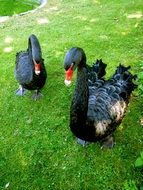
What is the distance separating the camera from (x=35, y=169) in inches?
227

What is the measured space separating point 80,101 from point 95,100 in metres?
0.68

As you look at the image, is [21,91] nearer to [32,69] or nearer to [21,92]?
[21,92]

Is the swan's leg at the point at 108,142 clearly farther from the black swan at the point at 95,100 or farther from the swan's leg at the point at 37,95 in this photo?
the swan's leg at the point at 37,95

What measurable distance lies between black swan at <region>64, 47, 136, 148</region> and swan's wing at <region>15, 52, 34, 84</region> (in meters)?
1.16

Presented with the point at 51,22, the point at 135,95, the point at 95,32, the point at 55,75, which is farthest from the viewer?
the point at 51,22

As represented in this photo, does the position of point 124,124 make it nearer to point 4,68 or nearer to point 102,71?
point 102,71

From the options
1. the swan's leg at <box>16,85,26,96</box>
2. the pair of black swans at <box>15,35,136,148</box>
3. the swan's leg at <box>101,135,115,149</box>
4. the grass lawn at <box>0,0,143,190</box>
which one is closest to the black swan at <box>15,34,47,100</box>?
the pair of black swans at <box>15,35,136,148</box>

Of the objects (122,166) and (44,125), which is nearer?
(122,166)

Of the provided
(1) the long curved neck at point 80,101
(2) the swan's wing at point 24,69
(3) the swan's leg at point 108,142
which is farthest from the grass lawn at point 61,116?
(1) the long curved neck at point 80,101

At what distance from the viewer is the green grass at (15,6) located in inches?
443

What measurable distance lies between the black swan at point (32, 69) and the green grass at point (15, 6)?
4.51m

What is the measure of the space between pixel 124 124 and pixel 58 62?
101 inches

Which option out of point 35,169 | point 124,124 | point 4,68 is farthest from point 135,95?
point 4,68

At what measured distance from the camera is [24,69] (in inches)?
269
